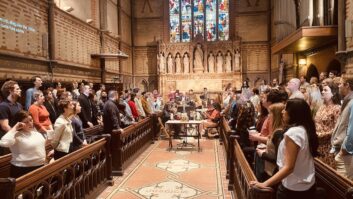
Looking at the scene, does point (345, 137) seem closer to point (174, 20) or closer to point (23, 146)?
point (23, 146)

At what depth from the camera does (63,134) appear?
449 cm

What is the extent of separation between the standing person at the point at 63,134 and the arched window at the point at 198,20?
1728 centimetres

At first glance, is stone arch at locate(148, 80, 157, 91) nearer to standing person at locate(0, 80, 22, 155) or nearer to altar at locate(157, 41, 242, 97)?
altar at locate(157, 41, 242, 97)

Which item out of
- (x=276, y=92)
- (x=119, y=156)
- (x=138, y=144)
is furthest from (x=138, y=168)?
(x=276, y=92)

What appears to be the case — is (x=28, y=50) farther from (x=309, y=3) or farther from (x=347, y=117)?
(x=309, y=3)

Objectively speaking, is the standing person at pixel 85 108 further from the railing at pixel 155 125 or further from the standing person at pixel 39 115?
the railing at pixel 155 125

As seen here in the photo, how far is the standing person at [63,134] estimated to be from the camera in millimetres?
4445

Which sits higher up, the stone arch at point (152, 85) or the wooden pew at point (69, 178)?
the stone arch at point (152, 85)

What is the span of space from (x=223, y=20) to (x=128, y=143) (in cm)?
1589

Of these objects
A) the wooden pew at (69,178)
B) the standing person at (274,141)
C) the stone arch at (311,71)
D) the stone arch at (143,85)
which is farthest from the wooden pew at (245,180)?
the stone arch at (143,85)

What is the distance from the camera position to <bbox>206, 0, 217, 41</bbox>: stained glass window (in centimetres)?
2122

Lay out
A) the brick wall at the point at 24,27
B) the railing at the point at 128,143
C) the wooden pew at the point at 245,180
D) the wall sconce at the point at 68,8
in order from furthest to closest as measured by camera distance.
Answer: the wall sconce at the point at 68,8
the brick wall at the point at 24,27
the railing at the point at 128,143
the wooden pew at the point at 245,180

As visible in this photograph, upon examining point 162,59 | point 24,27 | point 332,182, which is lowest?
point 332,182

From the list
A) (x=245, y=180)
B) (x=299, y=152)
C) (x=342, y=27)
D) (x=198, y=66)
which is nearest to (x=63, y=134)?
(x=245, y=180)
